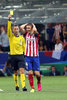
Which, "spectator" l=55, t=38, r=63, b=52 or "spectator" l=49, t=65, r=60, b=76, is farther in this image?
"spectator" l=55, t=38, r=63, b=52

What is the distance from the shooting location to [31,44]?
15.1 meters

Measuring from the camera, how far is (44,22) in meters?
23.3

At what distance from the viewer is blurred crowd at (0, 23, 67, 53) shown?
2381 cm

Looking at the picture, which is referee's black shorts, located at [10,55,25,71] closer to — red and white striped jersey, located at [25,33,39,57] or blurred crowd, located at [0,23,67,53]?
red and white striped jersey, located at [25,33,39,57]

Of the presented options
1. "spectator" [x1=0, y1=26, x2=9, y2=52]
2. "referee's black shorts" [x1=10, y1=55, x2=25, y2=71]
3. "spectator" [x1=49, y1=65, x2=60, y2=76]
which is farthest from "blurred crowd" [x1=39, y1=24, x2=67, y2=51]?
"referee's black shorts" [x1=10, y1=55, x2=25, y2=71]

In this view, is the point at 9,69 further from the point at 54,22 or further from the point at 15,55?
the point at 15,55

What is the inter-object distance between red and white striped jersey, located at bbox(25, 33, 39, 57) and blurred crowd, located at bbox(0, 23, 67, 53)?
8.56 meters

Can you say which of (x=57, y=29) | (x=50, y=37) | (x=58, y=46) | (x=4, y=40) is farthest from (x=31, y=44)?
(x=50, y=37)

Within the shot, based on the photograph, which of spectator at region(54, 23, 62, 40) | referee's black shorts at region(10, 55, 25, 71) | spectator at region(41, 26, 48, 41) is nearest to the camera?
referee's black shorts at region(10, 55, 25, 71)

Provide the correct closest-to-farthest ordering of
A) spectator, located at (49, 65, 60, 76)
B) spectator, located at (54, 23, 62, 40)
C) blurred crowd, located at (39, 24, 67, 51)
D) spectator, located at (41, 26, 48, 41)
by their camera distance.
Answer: spectator, located at (49, 65, 60, 76), blurred crowd, located at (39, 24, 67, 51), spectator, located at (54, 23, 62, 40), spectator, located at (41, 26, 48, 41)

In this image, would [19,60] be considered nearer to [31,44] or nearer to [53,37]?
[31,44]

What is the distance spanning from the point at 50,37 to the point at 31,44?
925 cm

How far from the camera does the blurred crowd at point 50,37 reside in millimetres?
23812

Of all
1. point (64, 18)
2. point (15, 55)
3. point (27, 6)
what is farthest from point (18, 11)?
point (15, 55)
